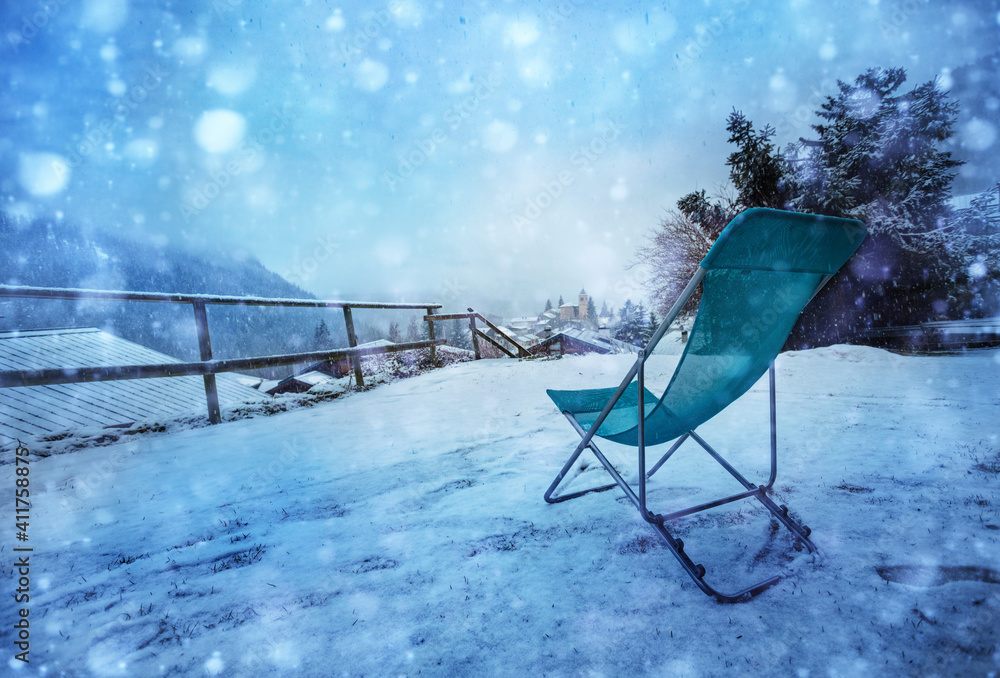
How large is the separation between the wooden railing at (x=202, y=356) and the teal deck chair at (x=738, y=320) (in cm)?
386

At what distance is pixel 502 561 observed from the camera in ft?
4.81

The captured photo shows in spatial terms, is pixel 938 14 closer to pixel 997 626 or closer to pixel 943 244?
pixel 943 244

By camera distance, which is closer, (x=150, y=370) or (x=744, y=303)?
A: (x=744, y=303)

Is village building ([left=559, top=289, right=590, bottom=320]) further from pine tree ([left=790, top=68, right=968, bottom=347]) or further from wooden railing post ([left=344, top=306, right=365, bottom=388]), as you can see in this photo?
wooden railing post ([left=344, top=306, right=365, bottom=388])

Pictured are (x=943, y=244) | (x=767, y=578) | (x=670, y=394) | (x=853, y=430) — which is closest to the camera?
(x=767, y=578)

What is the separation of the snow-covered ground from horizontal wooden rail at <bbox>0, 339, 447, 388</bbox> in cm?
64

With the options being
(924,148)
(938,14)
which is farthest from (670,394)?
(938,14)

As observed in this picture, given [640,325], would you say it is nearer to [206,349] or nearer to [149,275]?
[206,349]

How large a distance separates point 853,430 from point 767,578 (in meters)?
2.13

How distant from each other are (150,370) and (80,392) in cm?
827

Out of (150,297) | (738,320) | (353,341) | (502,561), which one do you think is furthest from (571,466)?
(353,341)

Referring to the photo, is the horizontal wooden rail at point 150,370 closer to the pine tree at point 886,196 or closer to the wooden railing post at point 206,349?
the wooden railing post at point 206,349

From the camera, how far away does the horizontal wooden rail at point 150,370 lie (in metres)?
2.73

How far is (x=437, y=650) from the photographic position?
1072mm
